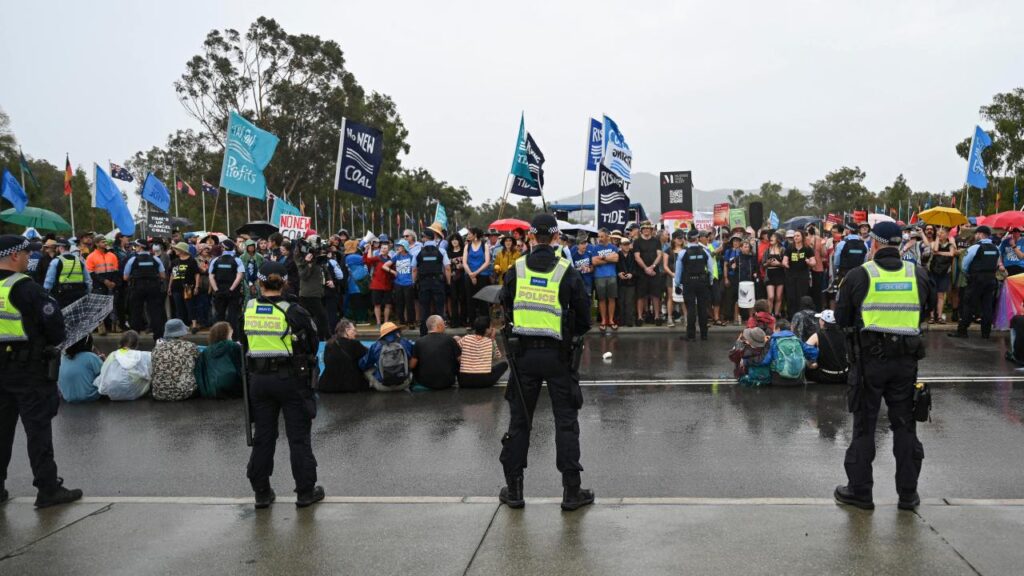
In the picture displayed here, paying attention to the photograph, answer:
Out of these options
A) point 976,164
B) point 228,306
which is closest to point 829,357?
point 228,306

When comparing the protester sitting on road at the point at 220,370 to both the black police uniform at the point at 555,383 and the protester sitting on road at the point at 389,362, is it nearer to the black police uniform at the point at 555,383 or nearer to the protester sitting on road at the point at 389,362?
the protester sitting on road at the point at 389,362

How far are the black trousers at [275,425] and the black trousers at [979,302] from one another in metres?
11.8

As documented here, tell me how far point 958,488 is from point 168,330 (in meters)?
8.49

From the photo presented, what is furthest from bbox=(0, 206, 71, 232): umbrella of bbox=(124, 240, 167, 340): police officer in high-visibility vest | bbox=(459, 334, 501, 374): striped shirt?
bbox=(459, 334, 501, 374): striped shirt

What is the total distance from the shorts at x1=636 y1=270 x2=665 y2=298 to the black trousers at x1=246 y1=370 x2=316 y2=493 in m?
10.3

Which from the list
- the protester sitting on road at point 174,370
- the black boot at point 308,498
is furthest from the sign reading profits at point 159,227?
the black boot at point 308,498

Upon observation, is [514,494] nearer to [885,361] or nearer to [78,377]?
[885,361]

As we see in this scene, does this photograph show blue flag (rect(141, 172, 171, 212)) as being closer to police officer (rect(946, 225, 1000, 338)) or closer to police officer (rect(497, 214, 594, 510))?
police officer (rect(497, 214, 594, 510))

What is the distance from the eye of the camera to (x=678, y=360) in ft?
39.4

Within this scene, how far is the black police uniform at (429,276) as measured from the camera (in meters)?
14.5

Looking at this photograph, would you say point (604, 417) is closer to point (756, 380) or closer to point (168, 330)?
point (756, 380)

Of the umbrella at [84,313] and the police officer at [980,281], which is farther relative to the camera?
the police officer at [980,281]

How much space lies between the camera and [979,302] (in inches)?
536

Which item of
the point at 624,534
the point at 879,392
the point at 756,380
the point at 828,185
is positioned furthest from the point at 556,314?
the point at 828,185
